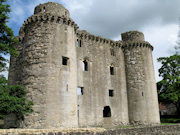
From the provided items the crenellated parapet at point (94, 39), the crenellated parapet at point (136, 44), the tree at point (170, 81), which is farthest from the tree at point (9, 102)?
the tree at point (170, 81)

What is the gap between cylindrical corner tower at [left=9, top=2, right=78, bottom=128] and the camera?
14.5m

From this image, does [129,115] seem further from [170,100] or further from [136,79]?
[170,100]

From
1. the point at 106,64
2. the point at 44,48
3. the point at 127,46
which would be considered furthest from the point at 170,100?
the point at 44,48

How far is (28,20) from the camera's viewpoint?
57.2 ft

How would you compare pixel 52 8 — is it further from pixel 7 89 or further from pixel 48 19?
pixel 7 89

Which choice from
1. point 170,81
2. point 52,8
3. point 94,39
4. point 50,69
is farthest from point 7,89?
point 170,81

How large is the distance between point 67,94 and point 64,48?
3927 mm

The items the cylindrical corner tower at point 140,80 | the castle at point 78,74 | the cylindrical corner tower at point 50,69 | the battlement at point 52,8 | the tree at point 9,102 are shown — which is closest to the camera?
the tree at point 9,102

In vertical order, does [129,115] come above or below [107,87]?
below

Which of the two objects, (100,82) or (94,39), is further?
(94,39)

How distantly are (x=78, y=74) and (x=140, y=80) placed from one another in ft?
27.3

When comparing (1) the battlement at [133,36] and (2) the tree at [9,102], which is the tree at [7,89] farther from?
(1) the battlement at [133,36]

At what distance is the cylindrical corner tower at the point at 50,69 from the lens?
1451 centimetres

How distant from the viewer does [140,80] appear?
2369cm
